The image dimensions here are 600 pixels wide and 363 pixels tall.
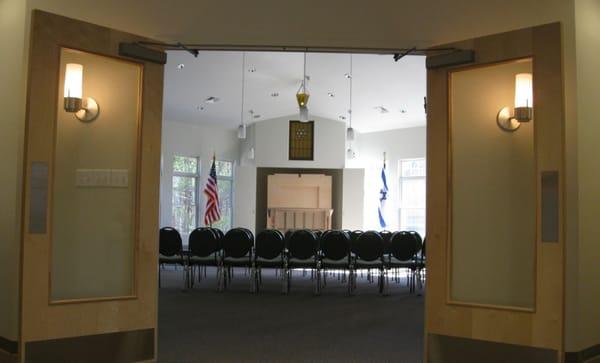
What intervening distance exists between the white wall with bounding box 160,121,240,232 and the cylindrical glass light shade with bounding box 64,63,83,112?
960cm

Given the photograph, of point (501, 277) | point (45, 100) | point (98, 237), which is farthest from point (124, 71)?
point (501, 277)

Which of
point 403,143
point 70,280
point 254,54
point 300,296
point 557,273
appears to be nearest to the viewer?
point 557,273

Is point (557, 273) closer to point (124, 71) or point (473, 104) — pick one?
point (473, 104)

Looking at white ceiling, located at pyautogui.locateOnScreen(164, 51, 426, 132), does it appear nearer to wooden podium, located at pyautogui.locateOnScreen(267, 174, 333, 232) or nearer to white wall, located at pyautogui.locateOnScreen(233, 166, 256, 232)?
white wall, located at pyautogui.locateOnScreen(233, 166, 256, 232)

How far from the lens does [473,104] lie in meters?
3.97

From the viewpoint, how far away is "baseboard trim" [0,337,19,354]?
137 inches

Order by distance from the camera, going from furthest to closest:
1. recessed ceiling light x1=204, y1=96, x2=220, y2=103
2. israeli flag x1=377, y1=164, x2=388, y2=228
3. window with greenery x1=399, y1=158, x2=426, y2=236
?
1. window with greenery x1=399, y1=158, x2=426, y2=236
2. israeli flag x1=377, y1=164, x2=388, y2=228
3. recessed ceiling light x1=204, y1=96, x2=220, y2=103

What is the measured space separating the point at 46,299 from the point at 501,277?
3094 mm

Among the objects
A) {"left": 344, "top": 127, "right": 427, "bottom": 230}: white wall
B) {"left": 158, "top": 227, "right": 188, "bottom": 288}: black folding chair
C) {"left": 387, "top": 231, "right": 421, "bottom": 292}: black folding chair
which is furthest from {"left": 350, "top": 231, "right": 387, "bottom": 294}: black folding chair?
{"left": 344, "top": 127, "right": 427, "bottom": 230}: white wall

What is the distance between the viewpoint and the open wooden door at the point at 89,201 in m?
3.51

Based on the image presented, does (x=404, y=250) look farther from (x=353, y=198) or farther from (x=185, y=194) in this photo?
(x=185, y=194)

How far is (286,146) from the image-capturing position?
15180mm

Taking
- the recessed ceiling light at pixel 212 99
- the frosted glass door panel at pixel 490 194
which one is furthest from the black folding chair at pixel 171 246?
the recessed ceiling light at pixel 212 99

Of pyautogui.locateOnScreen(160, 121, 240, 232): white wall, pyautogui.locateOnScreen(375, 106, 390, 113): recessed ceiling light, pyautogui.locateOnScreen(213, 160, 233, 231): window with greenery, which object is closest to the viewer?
pyautogui.locateOnScreen(375, 106, 390, 113): recessed ceiling light
